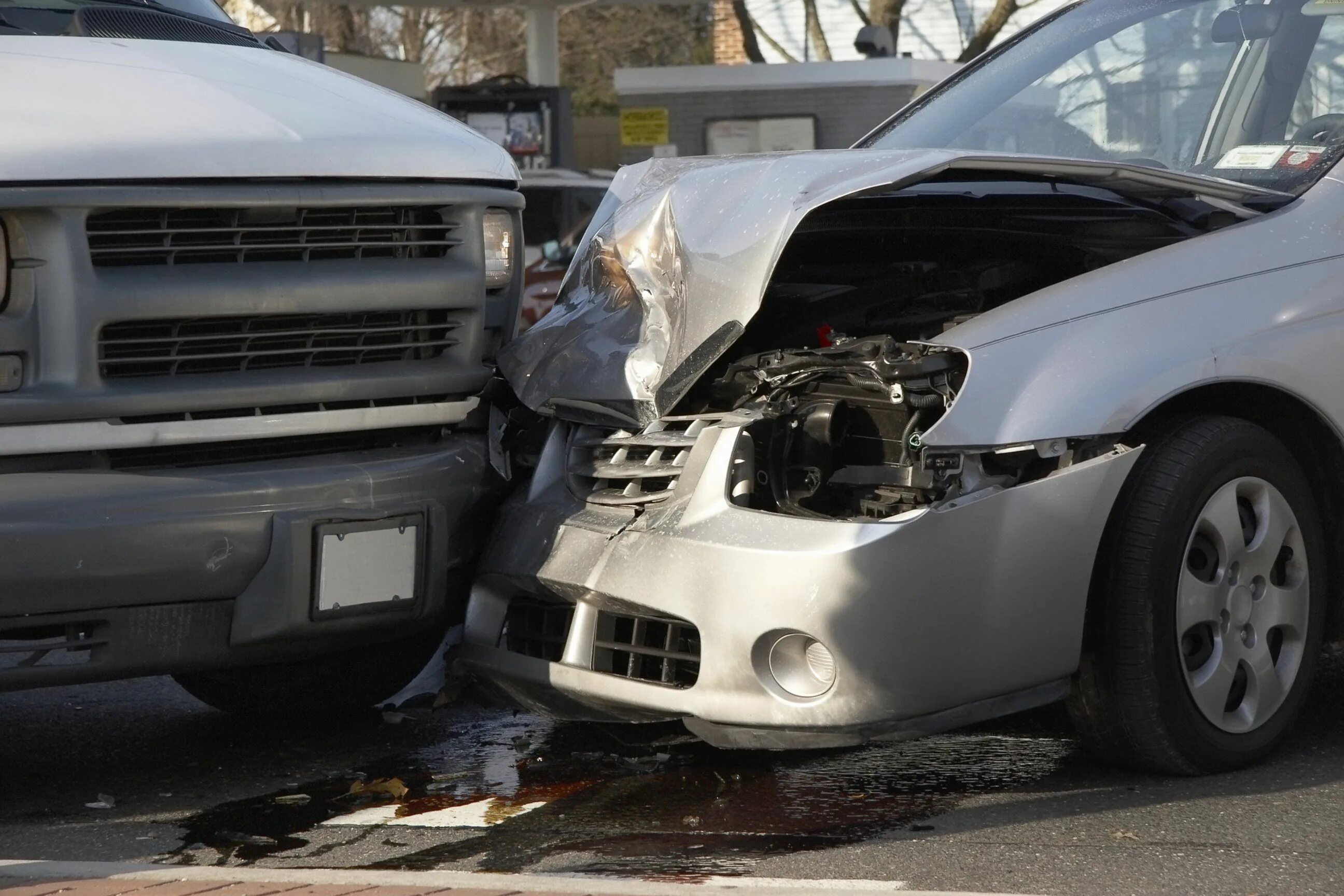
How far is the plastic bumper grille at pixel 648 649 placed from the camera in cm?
390

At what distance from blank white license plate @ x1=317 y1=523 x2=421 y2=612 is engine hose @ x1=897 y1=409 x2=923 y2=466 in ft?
3.65

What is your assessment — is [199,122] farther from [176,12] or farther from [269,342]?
[176,12]

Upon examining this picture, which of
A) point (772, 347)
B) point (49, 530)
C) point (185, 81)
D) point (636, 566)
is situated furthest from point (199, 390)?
point (772, 347)

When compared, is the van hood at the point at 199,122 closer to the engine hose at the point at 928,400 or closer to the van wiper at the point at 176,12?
the van wiper at the point at 176,12

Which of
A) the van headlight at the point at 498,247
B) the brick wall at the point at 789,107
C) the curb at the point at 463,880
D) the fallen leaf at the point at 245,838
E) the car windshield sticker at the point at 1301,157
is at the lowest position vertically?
the fallen leaf at the point at 245,838

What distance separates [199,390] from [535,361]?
90cm

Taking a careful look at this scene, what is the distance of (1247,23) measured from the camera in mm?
5027

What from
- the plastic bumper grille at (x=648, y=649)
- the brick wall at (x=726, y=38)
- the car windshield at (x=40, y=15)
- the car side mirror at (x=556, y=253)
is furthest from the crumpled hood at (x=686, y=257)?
the brick wall at (x=726, y=38)

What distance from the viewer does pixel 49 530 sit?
3.63 metres

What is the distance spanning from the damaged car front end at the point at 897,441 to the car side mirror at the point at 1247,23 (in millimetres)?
533

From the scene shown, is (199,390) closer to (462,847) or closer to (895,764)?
(462,847)

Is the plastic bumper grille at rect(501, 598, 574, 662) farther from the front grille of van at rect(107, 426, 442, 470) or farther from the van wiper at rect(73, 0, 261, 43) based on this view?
the van wiper at rect(73, 0, 261, 43)

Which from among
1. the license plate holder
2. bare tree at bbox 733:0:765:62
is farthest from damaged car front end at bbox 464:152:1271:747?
bare tree at bbox 733:0:765:62

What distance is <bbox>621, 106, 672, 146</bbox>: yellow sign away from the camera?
22859mm
